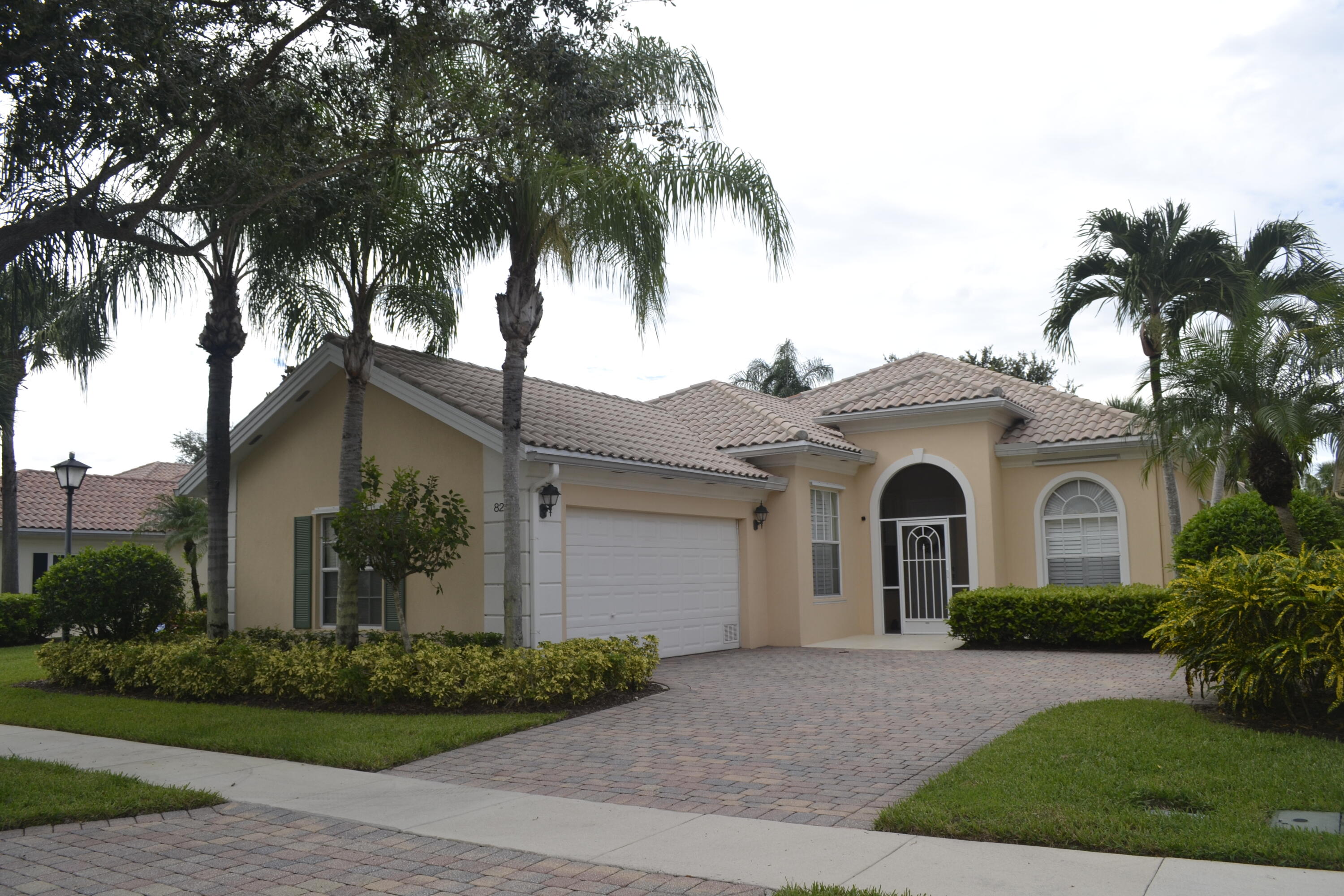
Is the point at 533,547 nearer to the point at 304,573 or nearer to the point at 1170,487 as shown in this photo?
the point at 304,573

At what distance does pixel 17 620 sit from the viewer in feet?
73.6

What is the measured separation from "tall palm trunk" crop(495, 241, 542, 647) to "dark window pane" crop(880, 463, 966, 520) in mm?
10355

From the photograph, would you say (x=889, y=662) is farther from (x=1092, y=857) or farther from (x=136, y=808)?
(x=136, y=808)

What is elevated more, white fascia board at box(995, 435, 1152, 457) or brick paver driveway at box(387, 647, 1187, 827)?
white fascia board at box(995, 435, 1152, 457)

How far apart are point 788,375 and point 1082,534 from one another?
23188 millimetres

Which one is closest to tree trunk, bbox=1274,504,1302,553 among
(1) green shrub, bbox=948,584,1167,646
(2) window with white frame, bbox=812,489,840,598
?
(1) green shrub, bbox=948,584,1167,646

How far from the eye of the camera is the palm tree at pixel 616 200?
11398 mm

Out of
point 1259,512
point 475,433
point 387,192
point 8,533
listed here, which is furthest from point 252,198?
point 8,533

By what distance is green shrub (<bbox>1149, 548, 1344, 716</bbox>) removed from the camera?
809 centimetres

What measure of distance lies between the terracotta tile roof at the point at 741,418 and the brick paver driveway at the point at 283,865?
12506 mm

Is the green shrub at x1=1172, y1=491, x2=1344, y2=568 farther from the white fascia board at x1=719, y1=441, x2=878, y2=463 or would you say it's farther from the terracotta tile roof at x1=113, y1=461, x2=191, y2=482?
the terracotta tile roof at x1=113, y1=461, x2=191, y2=482

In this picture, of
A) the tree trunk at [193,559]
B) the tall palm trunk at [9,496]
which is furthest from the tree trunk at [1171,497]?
the tall palm trunk at [9,496]

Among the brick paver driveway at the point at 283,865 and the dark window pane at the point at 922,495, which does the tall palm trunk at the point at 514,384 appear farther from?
the dark window pane at the point at 922,495

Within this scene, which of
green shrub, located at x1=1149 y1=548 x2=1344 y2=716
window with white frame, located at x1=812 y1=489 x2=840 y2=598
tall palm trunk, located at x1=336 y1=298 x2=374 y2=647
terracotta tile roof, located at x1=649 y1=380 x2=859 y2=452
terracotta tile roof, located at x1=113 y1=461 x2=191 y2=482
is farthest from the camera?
terracotta tile roof, located at x1=113 y1=461 x2=191 y2=482
